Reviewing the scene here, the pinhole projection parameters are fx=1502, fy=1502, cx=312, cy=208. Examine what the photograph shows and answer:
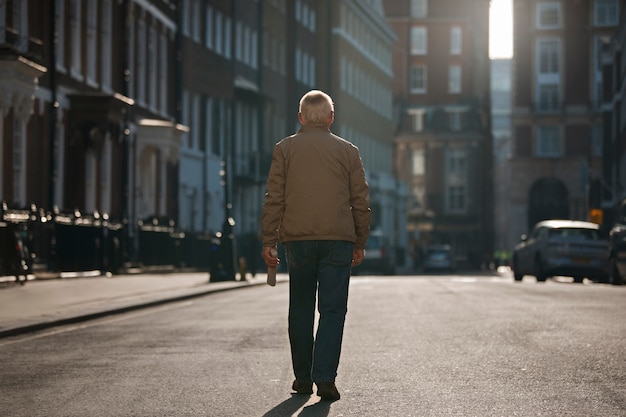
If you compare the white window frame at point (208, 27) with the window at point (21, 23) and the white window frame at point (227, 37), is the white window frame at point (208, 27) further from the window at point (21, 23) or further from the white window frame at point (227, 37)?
the window at point (21, 23)

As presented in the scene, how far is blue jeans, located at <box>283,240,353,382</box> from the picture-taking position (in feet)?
31.9

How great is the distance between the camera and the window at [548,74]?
345 ft

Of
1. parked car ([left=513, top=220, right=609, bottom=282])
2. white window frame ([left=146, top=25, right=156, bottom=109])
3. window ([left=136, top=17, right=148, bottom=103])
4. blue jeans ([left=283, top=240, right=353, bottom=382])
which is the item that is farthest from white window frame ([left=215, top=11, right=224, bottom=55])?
blue jeans ([left=283, top=240, right=353, bottom=382])

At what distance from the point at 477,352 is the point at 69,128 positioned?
2689cm

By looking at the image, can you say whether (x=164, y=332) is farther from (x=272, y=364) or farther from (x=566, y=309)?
(x=566, y=309)

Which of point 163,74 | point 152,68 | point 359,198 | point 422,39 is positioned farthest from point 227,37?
point 422,39

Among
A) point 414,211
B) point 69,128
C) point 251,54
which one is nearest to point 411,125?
point 414,211

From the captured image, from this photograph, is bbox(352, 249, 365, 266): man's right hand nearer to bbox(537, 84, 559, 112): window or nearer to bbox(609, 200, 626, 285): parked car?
bbox(609, 200, 626, 285): parked car

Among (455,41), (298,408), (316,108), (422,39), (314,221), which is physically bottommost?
(298,408)

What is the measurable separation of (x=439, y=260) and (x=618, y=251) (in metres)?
50.7

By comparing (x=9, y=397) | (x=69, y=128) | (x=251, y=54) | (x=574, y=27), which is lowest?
(x=9, y=397)

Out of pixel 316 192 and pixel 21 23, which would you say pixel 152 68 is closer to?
pixel 21 23

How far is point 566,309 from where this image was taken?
19188 mm

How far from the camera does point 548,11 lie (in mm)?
105312
